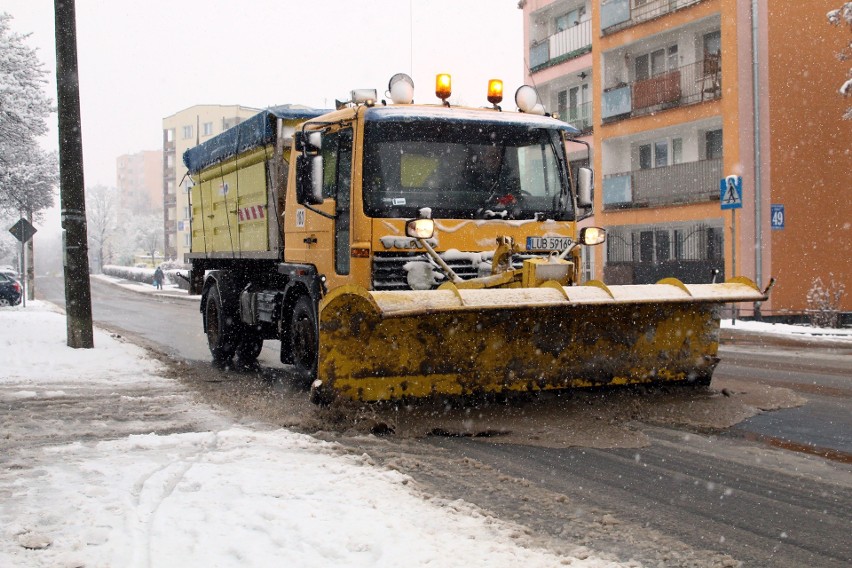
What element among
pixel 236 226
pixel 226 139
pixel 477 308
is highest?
pixel 226 139

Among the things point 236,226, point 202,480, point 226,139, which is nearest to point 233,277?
point 236,226

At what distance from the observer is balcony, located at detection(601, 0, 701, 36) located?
26031 millimetres

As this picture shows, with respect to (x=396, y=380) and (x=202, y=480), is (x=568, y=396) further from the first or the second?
(x=202, y=480)

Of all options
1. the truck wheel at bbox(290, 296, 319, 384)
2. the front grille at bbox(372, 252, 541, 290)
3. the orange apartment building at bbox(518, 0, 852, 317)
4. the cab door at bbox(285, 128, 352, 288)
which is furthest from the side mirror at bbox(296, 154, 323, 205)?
the orange apartment building at bbox(518, 0, 852, 317)

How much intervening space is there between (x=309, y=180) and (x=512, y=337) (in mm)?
2234

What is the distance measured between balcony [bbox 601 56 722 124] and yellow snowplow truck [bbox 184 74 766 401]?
1759cm

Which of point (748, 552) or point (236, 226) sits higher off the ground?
point (236, 226)

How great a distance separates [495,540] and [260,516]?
44.7 inches

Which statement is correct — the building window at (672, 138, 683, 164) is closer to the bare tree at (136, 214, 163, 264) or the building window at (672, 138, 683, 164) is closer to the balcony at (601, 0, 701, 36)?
the balcony at (601, 0, 701, 36)

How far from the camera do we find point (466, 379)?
7.02 meters

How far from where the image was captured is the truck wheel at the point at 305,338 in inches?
322

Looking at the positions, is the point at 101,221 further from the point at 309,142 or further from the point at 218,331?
the point at 309,142

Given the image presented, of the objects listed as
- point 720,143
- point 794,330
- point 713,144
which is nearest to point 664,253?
point 713,144

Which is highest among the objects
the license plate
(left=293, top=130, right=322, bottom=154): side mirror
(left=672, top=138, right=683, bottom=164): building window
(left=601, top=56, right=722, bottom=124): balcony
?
(left=601, top=56, right=722, bottom=124): balcony
